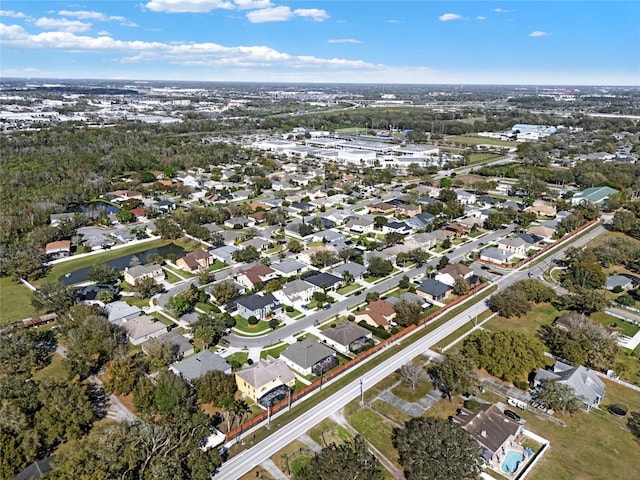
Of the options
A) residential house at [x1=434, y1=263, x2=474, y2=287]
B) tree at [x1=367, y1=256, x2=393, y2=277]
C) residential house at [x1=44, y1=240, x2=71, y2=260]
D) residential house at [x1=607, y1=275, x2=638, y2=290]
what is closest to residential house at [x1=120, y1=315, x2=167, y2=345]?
residential house at [x1=44, y1=240, x2=71, y2=260]

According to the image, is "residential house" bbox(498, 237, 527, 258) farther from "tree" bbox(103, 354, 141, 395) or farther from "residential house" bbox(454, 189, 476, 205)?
"tree" bbox(103, 354, 141, 395)

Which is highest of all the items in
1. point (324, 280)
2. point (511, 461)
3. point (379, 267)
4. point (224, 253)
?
point (379, 267)

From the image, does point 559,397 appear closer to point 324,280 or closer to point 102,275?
point 324,280

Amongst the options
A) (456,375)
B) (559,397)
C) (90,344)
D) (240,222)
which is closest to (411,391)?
(456,375)

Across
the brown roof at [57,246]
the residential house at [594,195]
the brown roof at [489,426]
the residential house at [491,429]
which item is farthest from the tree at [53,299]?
the residential house at [594,195]

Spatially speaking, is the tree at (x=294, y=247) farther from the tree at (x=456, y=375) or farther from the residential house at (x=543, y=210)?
the residential house at (x=543, y=210)

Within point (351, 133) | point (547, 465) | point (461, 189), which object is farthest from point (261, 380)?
point (351, 133)
